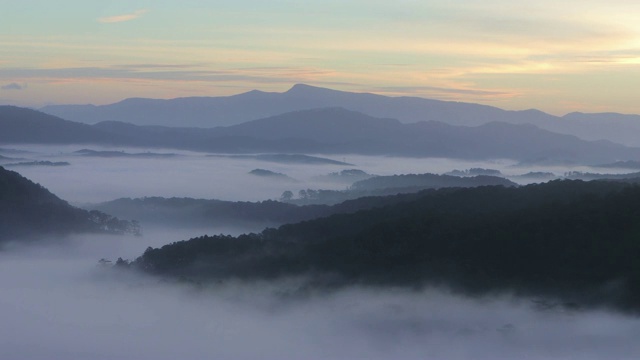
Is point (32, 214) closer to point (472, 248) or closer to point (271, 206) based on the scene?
point (271, 206)

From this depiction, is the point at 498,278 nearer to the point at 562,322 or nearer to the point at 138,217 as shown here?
the point at 562,322

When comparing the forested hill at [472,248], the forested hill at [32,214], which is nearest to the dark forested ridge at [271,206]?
the forested hill at [32,214]

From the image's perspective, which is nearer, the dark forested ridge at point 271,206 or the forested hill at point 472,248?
the forested hill at point 472,248

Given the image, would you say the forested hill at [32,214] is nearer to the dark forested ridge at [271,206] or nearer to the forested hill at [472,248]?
the dark forested ridge at [271,206]

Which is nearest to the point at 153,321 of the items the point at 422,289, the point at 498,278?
the point at 422,289

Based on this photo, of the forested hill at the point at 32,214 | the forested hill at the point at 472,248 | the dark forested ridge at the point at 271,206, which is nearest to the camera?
the forested hill at the point at 472,248

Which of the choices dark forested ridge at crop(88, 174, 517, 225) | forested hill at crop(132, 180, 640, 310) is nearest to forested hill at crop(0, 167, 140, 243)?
dark forested ridge at crop(88, 174, 517, 225)
